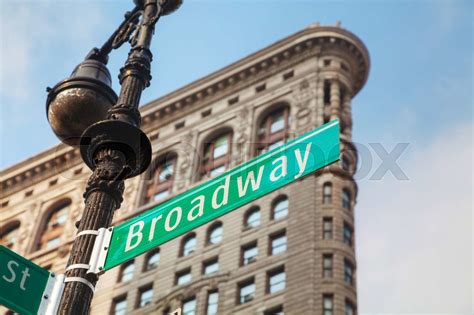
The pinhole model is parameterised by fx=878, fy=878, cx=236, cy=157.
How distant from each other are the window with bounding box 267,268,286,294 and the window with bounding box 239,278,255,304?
1.02 m

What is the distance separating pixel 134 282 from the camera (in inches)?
2240

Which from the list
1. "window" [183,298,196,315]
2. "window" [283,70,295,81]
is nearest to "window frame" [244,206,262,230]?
"window" [183,298,196,315]

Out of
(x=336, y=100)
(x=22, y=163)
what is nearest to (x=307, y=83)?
(x=336, y=100)

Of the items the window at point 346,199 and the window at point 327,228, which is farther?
the window at point 346,199

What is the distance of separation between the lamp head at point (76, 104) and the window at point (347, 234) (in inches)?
1707

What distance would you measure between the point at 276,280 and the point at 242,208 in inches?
300

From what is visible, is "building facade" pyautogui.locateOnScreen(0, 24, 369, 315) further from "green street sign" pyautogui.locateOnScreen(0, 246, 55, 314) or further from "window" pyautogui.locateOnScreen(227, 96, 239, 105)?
"green street sign" pyautogui.locateOnScreen(0, 246, 55, 314)

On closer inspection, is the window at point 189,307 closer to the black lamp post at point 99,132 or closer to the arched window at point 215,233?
the arched window at point 215,233

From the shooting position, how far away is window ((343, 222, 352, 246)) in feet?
173

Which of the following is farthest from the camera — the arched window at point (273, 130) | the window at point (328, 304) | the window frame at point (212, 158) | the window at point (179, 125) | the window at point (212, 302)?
the window at point (179, 125)

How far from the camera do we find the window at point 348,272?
50.1 meters

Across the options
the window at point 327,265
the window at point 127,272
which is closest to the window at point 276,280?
the window at point 327,265

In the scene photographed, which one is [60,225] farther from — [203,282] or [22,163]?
[203,282]

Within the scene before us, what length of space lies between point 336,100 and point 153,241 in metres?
54.8
